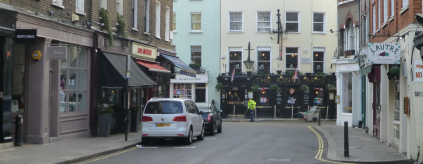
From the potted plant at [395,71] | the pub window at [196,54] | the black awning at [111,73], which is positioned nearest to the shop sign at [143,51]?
the black awning at [111,73]

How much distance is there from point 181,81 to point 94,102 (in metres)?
23.7

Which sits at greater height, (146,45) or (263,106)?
(146,45)

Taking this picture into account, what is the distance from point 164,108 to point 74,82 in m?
3.79

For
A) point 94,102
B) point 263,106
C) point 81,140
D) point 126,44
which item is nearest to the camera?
point 81,140

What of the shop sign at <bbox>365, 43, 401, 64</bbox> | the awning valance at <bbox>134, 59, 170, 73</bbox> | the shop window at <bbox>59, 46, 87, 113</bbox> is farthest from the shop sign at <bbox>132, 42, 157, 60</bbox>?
the shop sign at <bbox>365, 43, 401, 64</bbox>

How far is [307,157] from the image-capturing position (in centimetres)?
1619

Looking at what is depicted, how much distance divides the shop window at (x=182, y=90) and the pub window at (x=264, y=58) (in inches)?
237

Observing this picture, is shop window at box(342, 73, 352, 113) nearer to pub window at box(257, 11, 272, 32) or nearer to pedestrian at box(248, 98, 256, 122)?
pedestrian at box(248, 98, 256, 122)

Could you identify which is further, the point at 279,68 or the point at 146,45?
the point at 279,68

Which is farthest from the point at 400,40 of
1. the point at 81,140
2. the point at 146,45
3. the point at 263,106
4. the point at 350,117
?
the point at 263,106

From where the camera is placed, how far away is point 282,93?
44.4 m

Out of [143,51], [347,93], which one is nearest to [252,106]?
[347,93]

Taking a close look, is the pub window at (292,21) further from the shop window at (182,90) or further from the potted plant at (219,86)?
the shop window at (182,90)

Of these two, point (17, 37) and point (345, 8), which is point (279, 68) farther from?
point (17, 37)
